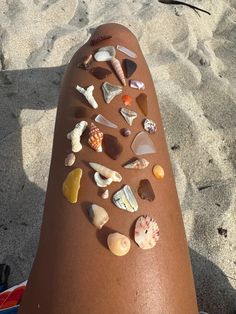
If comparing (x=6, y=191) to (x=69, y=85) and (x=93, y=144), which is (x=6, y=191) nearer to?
(x=69, y=85)

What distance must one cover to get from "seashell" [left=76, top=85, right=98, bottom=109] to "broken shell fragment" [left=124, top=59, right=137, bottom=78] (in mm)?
106

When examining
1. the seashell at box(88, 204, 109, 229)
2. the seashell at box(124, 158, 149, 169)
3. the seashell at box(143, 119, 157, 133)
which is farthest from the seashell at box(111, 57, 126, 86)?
the seashell at box(88, 204, 109, 229)

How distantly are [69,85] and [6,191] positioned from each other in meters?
0.70

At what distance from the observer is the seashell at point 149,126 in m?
1.11

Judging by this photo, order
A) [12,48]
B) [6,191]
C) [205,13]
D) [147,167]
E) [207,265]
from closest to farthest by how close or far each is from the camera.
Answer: [147,167] → [207,265] → [6,191] → [12,48] → [205,13]

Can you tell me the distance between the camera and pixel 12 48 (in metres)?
2.27

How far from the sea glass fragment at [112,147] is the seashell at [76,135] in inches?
2.1

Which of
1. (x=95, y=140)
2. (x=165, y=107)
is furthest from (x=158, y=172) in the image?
(x=165, y=107)

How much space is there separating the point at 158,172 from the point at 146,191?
7 cm

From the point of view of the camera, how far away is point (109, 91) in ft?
3.75

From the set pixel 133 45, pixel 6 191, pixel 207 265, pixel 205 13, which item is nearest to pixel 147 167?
pixel 133 45

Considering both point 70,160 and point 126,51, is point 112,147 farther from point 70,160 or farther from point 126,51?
point 126,51

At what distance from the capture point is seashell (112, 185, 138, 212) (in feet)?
3.13

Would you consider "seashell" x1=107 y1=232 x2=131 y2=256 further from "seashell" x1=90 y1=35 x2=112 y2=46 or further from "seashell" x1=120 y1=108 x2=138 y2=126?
"seashell" x1=90 y1=35 x2=112 y2=46
